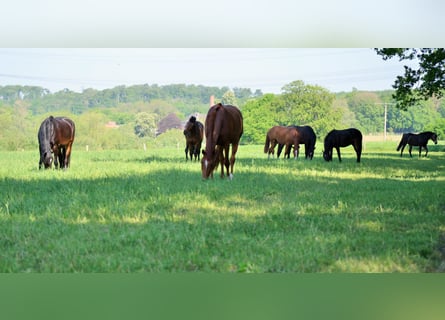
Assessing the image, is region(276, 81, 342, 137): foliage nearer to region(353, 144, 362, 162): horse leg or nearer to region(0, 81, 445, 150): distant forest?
region(0, 81, 445, 150): distant forest

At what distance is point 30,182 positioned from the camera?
640 cm

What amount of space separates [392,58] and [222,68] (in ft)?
6.36

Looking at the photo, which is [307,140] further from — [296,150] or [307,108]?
[307,108]

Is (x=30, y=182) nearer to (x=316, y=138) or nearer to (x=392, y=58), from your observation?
(x=316, y=138)

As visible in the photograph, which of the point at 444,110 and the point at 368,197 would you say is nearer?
the point at 368,197

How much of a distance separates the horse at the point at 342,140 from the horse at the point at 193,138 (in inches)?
61.0

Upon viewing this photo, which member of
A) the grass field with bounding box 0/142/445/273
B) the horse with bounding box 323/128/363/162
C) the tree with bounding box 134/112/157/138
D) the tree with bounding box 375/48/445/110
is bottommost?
the grass field with bounding box 0/142/445/273

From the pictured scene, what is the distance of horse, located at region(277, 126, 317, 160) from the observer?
6879mm

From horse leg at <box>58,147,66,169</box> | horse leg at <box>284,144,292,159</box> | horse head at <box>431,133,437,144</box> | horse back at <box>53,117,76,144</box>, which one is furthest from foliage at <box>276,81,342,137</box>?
horse leg at <box>58,147,66,169</box>

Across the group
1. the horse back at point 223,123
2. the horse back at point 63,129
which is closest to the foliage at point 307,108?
the horse back at point 223,123

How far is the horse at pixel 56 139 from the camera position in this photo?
6703mm

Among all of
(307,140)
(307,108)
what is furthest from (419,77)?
(307,140)

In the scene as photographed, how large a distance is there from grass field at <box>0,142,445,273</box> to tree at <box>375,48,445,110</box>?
2.00 ft

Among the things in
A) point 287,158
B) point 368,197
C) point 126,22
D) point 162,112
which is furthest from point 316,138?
point 126,22
